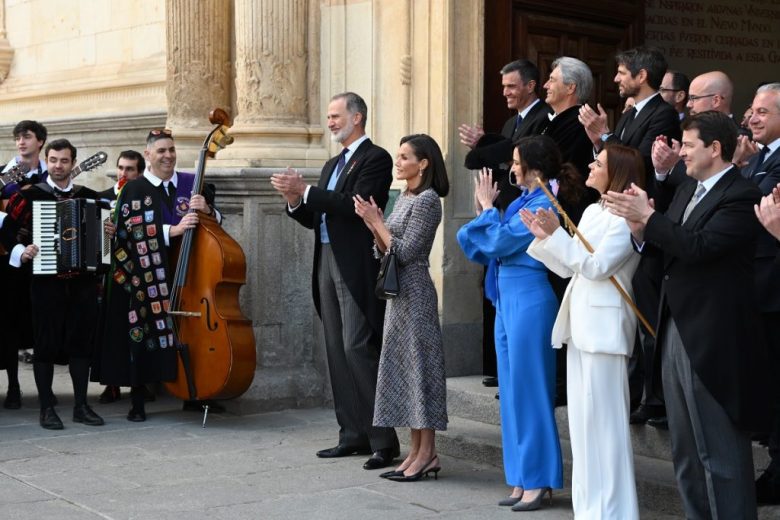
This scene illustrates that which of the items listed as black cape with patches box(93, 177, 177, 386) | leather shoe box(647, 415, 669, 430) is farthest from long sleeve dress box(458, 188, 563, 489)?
black cape with patches box(93, 177, 177, 386)

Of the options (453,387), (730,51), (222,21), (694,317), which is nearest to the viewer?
(694,317)

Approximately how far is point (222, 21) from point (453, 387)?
11.3ft

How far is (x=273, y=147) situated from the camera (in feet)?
29.6

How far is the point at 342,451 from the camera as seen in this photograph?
290 inches

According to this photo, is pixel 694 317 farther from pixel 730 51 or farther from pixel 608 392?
pixel 730 51

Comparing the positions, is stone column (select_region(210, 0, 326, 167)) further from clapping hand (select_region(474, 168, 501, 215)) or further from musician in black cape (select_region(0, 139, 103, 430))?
clapping hand (select_region(474, 168, 501, 215))

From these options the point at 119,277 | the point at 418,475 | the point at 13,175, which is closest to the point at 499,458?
the point at 418,475

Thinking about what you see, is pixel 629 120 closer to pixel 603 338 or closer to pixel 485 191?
pixel 485 191

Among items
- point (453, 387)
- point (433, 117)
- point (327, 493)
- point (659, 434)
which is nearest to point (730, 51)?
point (433, 117)

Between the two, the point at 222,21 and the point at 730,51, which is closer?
the point at 222,21

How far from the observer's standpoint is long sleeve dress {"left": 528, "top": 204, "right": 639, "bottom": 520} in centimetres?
555

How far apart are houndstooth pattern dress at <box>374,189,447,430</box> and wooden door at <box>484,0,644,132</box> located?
1932 millimetres

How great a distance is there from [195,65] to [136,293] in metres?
2.16

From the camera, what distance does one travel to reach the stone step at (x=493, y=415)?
651 cm
